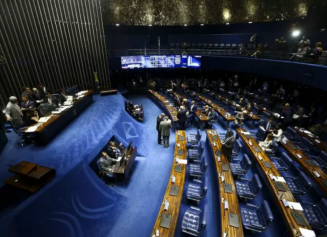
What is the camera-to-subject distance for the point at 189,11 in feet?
52.4

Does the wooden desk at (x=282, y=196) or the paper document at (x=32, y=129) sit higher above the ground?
the paper document at (x=32, y=129)

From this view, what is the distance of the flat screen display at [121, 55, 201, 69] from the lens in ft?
50.6

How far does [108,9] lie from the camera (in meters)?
14.9

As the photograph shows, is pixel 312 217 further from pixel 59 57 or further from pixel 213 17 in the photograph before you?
pixel 213 17

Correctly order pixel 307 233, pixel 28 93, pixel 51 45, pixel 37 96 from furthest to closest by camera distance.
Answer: pixel 51 45
pixel 37 96
pixel 28 93
pixel 307 233

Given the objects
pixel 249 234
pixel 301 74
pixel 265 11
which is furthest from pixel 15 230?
pixel 265 11

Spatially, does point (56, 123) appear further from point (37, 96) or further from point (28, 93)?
point (37, 96)

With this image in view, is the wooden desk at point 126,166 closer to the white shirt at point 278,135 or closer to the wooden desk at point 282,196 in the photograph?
the wooden desk at point 282,196

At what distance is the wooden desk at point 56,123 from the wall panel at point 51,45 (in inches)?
109

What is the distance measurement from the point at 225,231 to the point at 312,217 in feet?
8.01

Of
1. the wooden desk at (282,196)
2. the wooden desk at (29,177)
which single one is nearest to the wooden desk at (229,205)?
the wooden desk at (282,196)

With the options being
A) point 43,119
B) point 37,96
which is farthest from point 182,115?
point 37,96

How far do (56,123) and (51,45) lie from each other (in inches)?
228

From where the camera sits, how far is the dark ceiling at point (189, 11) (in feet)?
48.3
